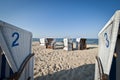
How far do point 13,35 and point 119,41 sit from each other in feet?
6.76

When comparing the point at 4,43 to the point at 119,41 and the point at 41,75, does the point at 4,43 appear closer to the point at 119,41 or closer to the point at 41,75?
the point at 119,41

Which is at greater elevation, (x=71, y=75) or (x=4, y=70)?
(x=4, y=70)

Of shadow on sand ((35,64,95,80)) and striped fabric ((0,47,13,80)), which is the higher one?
striped fabric ((0,47,13,80))

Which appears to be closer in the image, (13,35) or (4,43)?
(4,43)

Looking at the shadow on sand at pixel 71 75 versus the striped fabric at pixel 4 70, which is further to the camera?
the shadow on sand at pixel 71 75

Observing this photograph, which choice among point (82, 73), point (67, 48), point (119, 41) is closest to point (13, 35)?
point (119, 41)

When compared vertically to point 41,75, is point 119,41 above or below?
above

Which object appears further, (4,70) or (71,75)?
(71,75)

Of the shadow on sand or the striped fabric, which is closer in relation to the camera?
the striped fabric

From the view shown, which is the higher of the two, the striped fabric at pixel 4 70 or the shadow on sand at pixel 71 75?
the striped fabric at pixel 4 70

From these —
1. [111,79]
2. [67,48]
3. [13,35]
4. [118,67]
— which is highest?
[13,35]

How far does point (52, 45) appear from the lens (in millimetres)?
18922

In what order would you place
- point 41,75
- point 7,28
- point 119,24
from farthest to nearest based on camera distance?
point 41,75, point 7,28, point 119,24

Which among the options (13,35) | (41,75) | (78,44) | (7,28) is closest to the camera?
(7,28)
